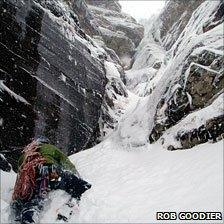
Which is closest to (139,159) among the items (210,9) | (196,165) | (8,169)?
(196,165)

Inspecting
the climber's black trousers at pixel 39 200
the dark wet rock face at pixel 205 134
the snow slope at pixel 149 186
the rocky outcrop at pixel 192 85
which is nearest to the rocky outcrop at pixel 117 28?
the rocky outcrop at pixel 192 85

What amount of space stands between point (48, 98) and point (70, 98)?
153 cm

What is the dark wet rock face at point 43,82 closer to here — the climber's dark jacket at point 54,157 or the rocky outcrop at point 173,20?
the climber's dark jacket at point 54,157

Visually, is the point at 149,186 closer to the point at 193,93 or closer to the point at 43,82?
the point at 193,93

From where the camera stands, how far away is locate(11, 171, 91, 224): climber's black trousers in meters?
8.46

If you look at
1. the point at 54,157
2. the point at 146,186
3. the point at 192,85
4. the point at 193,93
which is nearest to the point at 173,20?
the point at 192,85

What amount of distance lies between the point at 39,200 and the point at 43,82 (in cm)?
822

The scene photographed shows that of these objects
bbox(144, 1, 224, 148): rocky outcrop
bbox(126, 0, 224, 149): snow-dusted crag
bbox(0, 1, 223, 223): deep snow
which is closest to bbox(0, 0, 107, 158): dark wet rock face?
Answer: bbox(0, 1, 223, 223): deep snow

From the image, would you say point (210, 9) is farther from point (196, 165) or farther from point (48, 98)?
point (196, 165)

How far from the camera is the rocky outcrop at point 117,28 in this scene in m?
58.0

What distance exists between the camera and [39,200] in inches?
351

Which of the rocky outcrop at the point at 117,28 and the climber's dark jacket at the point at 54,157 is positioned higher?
the climber's dark jacket at the point at 54,157

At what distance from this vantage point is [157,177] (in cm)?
1134

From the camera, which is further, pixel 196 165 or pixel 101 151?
pixel 101 151
